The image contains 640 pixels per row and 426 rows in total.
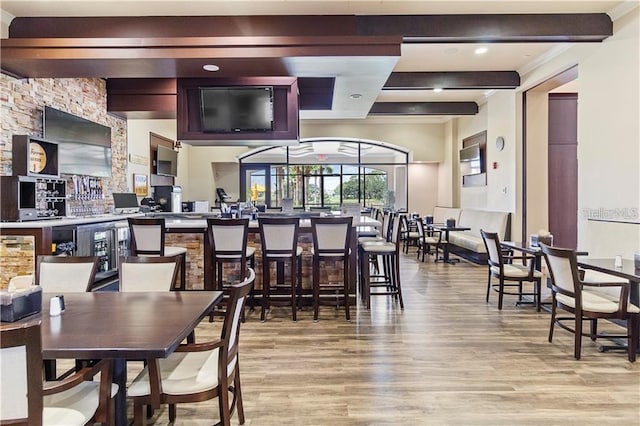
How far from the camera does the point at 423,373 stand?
3.11 m

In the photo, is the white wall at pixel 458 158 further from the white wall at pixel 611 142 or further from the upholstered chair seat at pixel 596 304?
the upholstered chair seat at pixel 596 304

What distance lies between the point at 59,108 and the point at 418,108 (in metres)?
7.11

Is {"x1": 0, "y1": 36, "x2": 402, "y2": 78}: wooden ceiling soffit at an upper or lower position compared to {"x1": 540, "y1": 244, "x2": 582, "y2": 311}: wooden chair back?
upper

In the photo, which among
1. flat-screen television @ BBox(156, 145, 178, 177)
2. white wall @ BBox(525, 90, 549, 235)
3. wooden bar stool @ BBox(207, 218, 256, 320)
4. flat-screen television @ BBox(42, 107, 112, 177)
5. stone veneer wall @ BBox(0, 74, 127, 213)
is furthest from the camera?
flat-screen television @ BBox(156, 145, 178, 177)

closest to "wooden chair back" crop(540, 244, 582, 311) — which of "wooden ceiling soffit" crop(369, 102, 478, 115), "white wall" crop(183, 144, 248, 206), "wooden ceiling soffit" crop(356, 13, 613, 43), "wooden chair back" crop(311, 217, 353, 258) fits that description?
"wooden chair back" crop(311, 217, 353, 258)

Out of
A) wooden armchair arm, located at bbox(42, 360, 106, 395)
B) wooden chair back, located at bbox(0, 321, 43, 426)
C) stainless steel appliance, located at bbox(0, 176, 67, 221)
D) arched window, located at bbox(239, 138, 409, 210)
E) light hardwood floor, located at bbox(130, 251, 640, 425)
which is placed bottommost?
light hardwood floor, located at bbox(130, 251, 640, 425)

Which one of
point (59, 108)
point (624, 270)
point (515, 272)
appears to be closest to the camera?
point (624, 270)

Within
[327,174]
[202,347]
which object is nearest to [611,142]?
[202,347]

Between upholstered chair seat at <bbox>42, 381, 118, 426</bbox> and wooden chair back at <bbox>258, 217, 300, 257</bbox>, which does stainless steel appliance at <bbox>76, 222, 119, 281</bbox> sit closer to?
wooden chair back at <bbox>258, 217, 300, 257</bbox>

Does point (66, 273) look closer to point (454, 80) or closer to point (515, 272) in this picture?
point (515, 272)

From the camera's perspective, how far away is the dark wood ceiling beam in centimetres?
710

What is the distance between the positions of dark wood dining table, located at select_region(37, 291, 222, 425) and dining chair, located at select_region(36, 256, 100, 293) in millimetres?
341

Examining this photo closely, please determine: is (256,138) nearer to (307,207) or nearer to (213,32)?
(213,32)

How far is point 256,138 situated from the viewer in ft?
18.4
